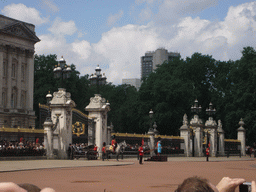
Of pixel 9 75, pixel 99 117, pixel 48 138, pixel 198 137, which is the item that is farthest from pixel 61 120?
pixel 9 75

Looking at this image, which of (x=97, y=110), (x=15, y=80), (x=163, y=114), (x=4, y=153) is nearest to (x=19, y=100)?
(x=15, y=80)

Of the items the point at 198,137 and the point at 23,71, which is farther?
the point at 23,71

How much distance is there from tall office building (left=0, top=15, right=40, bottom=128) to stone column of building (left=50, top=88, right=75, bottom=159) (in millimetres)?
36723

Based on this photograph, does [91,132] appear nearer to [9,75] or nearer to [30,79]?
[9,75]

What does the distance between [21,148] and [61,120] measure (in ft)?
11.5

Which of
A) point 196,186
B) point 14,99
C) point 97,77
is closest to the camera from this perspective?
point 196,186

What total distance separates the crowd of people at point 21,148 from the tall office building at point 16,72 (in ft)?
123

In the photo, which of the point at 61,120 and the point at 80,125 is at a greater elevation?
the point at 61,120

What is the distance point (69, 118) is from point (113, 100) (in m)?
66.9

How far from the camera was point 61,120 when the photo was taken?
2853cm

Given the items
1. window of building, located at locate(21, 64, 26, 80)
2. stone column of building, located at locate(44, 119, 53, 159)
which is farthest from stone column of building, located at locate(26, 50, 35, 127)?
stone column of building, located at locate(44, 119, 53, 159)

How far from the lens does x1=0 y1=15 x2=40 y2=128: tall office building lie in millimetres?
65312

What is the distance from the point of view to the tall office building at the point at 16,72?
65.3 m

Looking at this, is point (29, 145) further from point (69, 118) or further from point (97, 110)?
point (97, 110)
